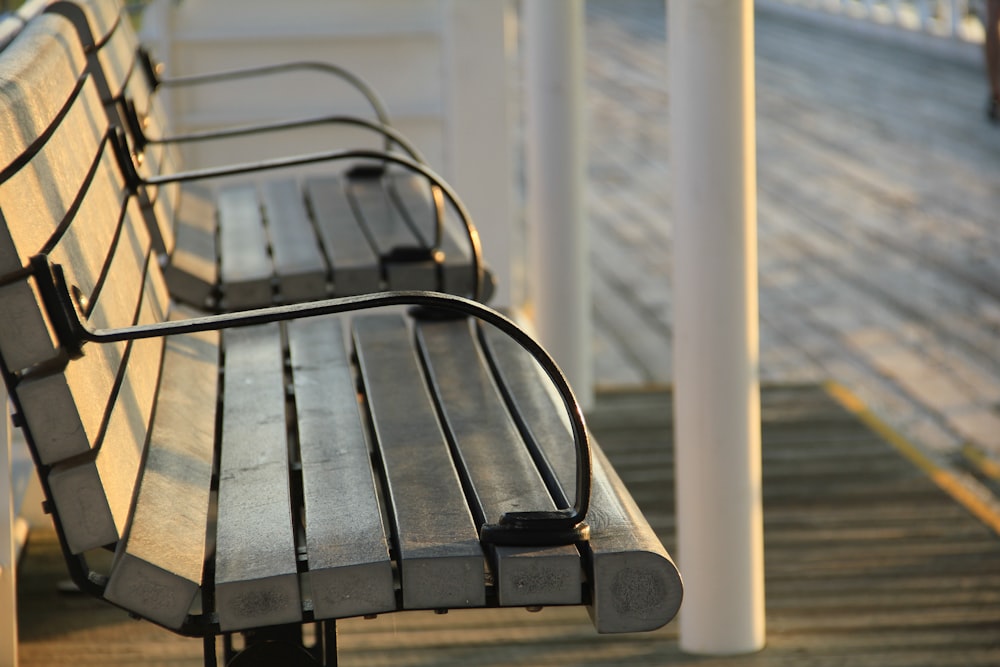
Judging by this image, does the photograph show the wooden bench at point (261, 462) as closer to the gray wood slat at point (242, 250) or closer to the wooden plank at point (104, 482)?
the wooden plank at point (104, 482)

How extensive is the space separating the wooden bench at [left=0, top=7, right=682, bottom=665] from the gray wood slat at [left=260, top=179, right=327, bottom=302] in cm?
41

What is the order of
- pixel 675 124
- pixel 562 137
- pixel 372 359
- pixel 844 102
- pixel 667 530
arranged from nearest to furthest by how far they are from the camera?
pixel 372 359 < pixel 675 124 < pixel 667 530 < pixel 562 137 < pixel 844 102

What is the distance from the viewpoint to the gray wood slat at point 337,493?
1455 mm

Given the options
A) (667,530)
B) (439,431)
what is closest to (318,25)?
(667,530)

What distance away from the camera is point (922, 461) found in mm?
3900

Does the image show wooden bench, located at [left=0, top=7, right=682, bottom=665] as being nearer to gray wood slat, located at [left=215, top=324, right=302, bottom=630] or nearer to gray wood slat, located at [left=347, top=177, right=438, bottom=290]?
gray wood slat, located at [left=215, top=324, right=302, bottom=630]

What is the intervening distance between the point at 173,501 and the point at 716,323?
4.44ft

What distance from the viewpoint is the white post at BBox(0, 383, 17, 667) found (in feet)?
5.72

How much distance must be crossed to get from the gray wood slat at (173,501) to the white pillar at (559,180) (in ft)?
6.93

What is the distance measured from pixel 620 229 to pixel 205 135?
4438 millimetres

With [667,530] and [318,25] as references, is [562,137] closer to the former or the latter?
[318,25]

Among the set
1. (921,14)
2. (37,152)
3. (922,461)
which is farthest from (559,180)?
(921,14)

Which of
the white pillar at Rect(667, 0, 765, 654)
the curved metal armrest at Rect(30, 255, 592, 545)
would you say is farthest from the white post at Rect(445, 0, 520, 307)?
the curved metal armrest at Rect(30, 255, 592, 545)

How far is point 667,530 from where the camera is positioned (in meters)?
3.43
